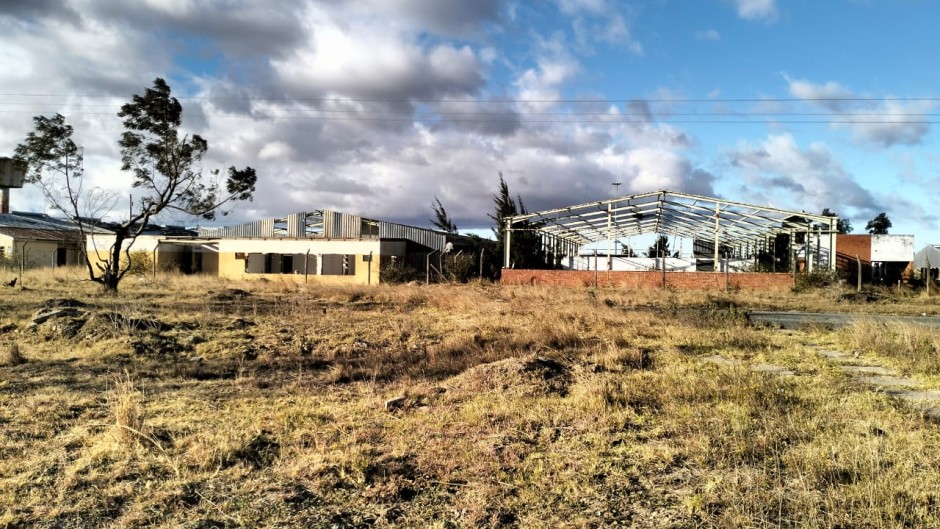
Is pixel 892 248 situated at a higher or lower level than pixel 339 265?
higher

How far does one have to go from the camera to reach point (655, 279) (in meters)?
27.8

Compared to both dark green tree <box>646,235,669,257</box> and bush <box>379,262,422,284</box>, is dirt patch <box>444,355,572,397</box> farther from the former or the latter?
dark green tree <box>646,235,669,257</box>

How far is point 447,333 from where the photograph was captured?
12398 millimetres

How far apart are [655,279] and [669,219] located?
915 cm

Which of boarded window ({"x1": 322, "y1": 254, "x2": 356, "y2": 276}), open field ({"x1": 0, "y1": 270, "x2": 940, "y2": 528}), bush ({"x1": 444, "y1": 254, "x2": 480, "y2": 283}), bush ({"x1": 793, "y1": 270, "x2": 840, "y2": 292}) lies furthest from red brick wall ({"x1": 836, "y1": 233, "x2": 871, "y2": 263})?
boarded window ({"x1": 322, "y1": 254, "x2": 356, "y2": 276})

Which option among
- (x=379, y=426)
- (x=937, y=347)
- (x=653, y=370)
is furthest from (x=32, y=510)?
(x=937, y=347)

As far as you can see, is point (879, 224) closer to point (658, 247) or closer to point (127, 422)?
point (658, 247)

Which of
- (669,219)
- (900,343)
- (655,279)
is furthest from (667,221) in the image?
(900,343)

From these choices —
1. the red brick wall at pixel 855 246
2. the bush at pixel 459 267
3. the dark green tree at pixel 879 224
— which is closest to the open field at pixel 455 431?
the bush at pixel 459 267

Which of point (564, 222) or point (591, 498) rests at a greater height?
point (564, 222)

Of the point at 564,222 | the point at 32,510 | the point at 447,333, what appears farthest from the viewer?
the point at 564,222

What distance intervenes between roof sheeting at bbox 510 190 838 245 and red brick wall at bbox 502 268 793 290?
95.4 inches

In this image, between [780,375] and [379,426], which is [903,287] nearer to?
[780,375]

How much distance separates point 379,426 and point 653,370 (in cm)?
446
